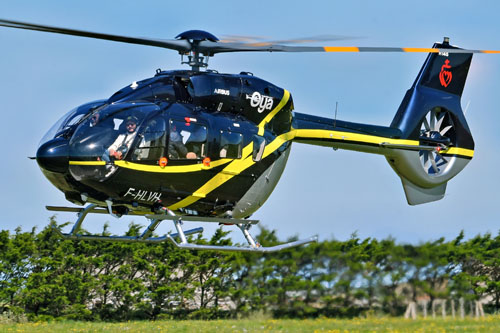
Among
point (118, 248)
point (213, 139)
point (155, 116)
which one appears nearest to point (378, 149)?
point (213, 139)

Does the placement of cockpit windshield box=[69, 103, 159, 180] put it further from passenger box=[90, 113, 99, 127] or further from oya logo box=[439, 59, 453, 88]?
oya logo box=[439, 59, 453, 88]

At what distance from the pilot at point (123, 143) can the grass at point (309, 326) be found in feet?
14.5

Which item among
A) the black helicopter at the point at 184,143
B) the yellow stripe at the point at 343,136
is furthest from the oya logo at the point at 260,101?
the yellow stripe at the point at 343,136

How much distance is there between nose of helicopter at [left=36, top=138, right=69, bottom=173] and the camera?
1145 centimetres

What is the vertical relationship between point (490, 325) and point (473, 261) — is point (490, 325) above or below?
below

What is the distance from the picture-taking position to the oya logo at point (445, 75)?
17.9 metres

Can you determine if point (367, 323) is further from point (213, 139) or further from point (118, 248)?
point (118, 248)

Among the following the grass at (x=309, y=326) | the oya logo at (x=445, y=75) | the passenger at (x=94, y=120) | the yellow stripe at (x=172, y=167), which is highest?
the oya logo at (x=445, y=75)

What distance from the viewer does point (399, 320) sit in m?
13.5

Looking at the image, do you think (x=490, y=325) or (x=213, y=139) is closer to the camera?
(x=213, y=139)

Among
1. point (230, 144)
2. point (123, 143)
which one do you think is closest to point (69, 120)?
point (123, 143)

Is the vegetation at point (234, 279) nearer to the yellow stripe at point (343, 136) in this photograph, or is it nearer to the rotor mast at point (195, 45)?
the yellow stripe at point (343, 136)

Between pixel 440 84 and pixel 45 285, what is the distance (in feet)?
34.9

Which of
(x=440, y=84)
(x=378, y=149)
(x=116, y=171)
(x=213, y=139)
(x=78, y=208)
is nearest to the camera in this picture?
(x=116, y=171)
